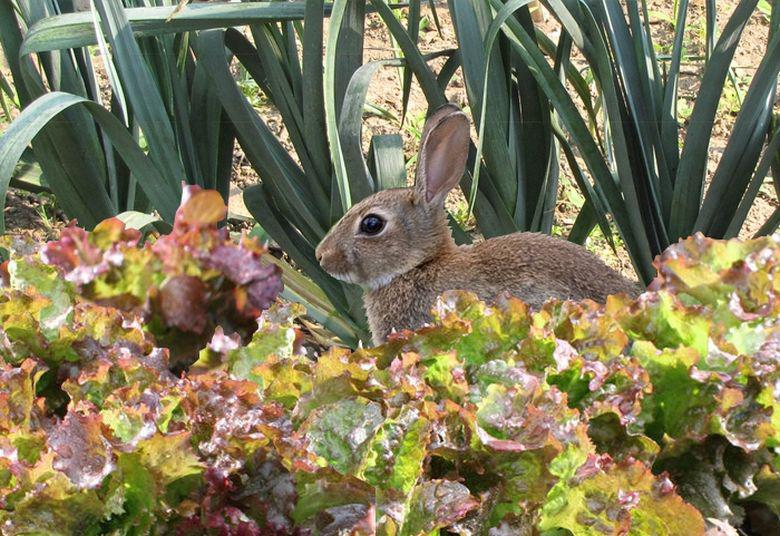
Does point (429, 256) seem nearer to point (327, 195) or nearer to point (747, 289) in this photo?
point (327, 195)

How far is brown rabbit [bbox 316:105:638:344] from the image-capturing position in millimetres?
3113

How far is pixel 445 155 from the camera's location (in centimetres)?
324

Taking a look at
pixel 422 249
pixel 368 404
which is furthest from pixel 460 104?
pixel 368 404

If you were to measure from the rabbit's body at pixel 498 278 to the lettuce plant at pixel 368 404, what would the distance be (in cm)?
86

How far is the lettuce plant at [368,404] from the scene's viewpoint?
5.26 ft

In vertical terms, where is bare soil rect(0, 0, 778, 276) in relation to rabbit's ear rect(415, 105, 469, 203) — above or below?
below

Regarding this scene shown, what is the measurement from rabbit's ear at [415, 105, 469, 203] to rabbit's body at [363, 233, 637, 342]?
0.19m

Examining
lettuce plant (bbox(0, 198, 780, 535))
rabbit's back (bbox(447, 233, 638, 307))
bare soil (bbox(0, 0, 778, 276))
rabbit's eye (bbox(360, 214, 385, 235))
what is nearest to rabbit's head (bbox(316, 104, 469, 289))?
rabbit's eye (bbox(360, 214, 385, 235))

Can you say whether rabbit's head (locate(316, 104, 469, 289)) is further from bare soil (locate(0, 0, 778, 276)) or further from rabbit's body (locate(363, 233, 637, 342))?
bare soil (locate(0, 0, 778, 276))

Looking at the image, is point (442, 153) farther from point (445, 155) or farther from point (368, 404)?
point (368, 404)

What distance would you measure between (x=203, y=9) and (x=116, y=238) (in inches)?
53.6

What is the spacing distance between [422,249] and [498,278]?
34 centimetres

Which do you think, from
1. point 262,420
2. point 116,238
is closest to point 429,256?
point 116,238

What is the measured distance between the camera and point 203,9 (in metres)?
3.30
